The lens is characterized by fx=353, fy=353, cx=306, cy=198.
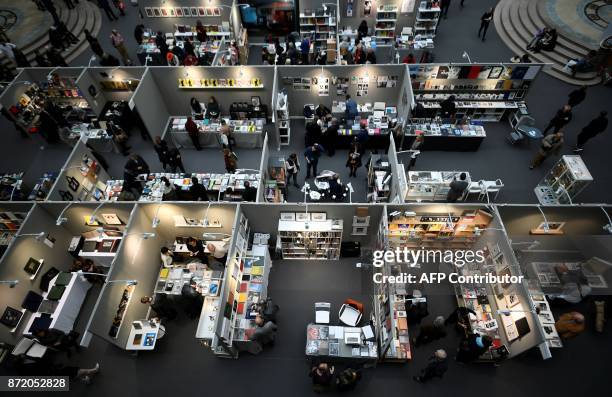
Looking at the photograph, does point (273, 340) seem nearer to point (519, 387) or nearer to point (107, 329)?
point (107, 329)

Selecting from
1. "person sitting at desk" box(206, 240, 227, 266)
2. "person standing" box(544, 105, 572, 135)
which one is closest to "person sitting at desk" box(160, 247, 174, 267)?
"person sitting at desk" box(206, 240, 227, 266)

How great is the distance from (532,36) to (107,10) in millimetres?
20436

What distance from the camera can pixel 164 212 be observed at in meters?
9.00

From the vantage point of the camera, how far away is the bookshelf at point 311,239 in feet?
29.1

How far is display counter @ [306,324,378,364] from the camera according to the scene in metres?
7.90

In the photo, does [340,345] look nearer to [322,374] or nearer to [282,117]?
[322,374]

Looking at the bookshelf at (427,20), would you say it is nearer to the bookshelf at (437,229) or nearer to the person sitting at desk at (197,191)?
the bookshelf at (437,229)

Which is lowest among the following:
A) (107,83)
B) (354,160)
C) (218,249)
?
(218,249)

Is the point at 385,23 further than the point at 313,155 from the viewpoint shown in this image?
Yes

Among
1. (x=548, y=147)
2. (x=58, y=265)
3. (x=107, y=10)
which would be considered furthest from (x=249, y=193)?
(x=107, y=10)

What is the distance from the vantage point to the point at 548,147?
11.1 meters

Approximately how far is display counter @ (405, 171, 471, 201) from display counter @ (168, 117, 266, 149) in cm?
557

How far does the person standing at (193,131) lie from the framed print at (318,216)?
18.9 feet

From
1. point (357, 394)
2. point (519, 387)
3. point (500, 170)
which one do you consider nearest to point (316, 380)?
point (357, 394)
